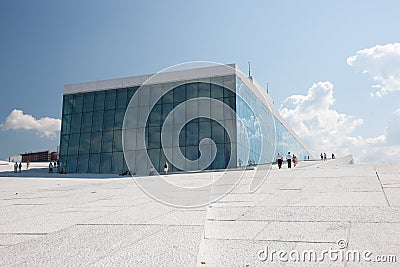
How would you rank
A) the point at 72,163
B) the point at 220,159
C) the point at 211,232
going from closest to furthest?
1. the point at 211,232
2. the point at 220,159
3. the point at 72,163

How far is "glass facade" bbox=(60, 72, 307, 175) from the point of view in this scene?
33.6 meters

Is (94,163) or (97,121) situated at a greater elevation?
(97,121)

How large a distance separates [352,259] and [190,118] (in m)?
30.5

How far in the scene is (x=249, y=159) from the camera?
35469 mm

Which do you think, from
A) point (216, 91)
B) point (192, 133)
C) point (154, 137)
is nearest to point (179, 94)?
point (216, 91)

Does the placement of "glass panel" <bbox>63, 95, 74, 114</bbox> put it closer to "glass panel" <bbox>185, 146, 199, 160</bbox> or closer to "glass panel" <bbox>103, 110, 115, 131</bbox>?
"glass panel" <bbox>103, 110, 115, 131</bbox>

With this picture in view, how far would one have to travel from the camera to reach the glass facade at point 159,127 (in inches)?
1323

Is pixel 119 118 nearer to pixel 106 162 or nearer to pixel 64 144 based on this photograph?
pixel 106 162

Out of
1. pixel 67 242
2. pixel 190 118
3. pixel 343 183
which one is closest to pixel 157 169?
pixel 190 118

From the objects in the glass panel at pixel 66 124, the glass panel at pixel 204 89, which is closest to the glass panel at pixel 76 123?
the glass panel at pixel 66 124

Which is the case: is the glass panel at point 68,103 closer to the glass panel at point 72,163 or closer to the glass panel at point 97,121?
the glass panel at point 97,121

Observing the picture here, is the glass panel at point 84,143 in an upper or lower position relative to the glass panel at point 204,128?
lower

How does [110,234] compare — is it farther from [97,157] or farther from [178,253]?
[97,157]

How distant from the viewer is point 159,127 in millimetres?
35844
